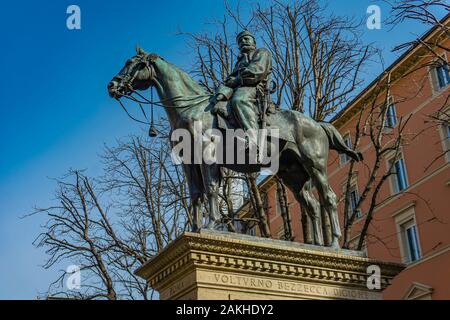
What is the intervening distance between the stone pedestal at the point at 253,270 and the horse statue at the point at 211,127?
0.67m

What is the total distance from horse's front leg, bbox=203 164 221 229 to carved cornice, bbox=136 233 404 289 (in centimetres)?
60

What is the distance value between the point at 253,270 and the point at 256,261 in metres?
0.13

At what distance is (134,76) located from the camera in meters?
9.73

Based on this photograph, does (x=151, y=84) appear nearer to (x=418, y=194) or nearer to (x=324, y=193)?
(x=324, y=193)

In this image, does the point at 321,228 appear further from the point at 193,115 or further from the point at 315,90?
the point at 315,90

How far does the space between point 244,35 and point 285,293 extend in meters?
4.49

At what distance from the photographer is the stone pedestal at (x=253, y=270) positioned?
810 cm

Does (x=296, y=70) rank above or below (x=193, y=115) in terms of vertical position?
above

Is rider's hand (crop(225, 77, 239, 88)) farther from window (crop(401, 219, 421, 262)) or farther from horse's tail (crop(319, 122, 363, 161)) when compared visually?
window (crop(401, 219, 421, 262))
